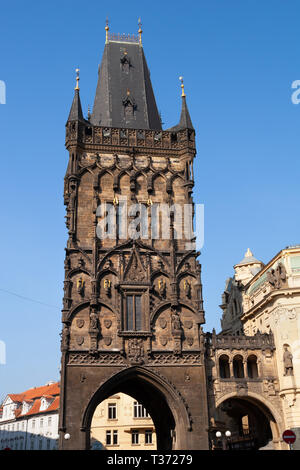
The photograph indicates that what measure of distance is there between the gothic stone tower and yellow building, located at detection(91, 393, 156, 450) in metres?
9.88

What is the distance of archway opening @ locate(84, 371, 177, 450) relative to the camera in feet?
101

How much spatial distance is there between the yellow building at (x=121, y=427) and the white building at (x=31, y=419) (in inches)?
326

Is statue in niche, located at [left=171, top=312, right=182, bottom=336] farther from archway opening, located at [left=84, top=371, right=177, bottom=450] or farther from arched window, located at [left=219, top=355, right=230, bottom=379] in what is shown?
arched window, located at [left=219, top=355, right=230, bottom=379]

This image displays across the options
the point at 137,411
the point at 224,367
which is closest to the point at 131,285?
the point at 224,367

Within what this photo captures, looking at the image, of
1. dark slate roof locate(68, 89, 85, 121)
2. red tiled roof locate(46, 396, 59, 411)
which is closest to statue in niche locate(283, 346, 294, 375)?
dark slate roof locate(68, 89, 85, 121)

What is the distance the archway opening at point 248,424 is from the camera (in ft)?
110

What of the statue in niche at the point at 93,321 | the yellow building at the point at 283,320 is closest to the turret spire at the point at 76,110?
the statue in niche at the point at 93,321

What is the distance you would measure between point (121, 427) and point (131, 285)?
18.2 m

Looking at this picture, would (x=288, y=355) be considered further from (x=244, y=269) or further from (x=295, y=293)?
(x=244, y=269)

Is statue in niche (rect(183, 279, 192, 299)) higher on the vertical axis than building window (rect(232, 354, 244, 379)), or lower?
higher

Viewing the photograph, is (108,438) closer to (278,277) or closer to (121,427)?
(121,427)

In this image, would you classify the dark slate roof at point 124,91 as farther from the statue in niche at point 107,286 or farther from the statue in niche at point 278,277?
the statue in niche at point 278,277

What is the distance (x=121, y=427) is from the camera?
45.2 m
